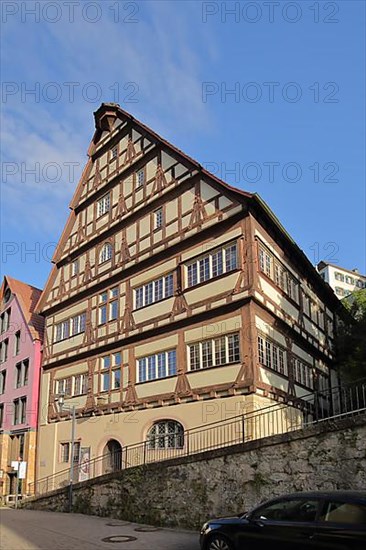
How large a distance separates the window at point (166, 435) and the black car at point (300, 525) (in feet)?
34.6

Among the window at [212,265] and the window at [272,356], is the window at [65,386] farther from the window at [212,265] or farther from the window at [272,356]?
the window at [272,356]

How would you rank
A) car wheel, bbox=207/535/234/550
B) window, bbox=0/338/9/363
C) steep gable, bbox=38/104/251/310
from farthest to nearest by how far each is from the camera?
window, bbox=0/338/9/363, steep gable, bbox=38/104/251/310, car wheel, bbox=207/535/234/550

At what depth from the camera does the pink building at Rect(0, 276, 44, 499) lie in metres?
30.7

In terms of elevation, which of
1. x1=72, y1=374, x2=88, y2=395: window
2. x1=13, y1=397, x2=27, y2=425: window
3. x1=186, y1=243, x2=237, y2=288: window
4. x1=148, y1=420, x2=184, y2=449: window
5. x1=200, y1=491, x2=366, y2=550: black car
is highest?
x1=186, y1=243, x2=237, y2=288: window

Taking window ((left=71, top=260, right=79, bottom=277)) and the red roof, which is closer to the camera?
window ((left=71, top=260, right=79, bottom=277))

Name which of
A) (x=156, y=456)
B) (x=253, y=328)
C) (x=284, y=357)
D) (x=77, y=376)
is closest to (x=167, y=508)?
(x=156, y=456)

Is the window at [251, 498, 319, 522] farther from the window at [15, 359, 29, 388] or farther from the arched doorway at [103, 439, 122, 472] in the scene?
the window at [15, 359, 29, 388]

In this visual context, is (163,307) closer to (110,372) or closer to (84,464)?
(110,372)

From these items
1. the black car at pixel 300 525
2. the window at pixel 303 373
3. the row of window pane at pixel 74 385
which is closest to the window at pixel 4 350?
the row of window pane at pixel 74 385

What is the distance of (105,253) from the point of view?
2792cm

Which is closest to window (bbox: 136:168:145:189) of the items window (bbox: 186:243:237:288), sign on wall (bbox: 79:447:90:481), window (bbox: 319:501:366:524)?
window (bbox: 186:243:237:288)

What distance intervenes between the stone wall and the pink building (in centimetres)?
1296

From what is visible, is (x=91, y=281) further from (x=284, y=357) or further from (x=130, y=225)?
(x=284, y=357)

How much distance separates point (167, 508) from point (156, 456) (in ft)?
17.0
